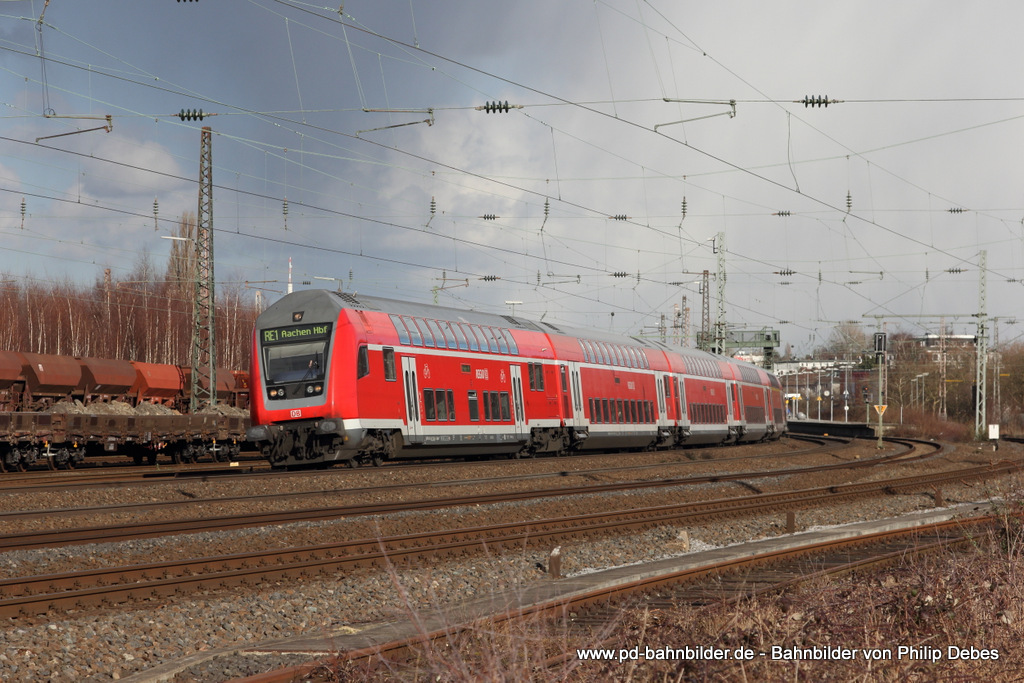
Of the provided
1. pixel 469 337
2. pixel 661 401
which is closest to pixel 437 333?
pixel 469 337

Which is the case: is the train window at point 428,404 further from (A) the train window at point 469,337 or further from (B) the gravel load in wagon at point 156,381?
(B) the gravel load in wagon at point 156,381

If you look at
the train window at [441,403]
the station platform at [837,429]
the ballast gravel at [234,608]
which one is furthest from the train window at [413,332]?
the station platform at [837,429]

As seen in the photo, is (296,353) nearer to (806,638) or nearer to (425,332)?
(425,332)

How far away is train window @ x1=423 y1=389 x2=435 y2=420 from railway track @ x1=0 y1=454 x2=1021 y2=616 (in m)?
7.82

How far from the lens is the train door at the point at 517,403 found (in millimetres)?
29078

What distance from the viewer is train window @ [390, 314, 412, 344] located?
24.6 m

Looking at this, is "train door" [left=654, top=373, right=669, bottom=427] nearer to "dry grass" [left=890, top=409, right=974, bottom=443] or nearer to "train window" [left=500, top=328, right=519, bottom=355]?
"train window" [left=500, top=328, right=519, bottom=355]

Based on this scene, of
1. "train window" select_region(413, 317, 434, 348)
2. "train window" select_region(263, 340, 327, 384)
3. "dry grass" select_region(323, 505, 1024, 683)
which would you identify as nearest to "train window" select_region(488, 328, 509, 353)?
"train window" select_region(413, 317, 434, 348)

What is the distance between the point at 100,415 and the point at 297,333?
9.75 m

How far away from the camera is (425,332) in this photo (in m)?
25.7

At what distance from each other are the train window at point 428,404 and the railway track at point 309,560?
782 cm

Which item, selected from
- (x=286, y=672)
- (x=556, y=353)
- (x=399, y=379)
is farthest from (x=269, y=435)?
(x=286, y=672)

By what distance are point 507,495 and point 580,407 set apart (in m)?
13.0

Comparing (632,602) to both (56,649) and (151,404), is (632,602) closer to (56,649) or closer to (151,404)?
(56,649)
